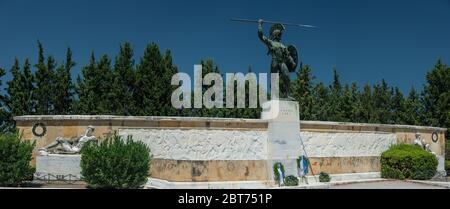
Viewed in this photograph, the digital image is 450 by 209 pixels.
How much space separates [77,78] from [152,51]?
4.91m

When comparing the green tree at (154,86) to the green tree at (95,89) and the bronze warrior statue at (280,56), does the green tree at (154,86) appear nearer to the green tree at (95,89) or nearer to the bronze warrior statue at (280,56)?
the green tree at (95,89)

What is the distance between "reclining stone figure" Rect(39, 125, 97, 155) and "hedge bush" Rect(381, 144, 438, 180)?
12043 millimetres

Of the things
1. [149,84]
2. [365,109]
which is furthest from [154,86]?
[365,109]

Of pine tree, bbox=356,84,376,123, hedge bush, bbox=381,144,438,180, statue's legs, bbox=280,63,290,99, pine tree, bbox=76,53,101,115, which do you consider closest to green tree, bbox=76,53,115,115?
pine tree, bbox=76,53,101,115

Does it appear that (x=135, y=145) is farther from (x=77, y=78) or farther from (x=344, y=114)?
(x=344, y=114)

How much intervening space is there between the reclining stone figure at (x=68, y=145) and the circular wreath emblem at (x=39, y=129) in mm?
575

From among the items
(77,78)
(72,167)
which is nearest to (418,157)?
(72,167)

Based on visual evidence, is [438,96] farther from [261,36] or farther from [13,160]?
[13,160]

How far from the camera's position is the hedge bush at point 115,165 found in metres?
14.3

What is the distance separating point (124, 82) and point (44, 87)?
15.4 feet

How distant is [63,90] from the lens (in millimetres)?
30688

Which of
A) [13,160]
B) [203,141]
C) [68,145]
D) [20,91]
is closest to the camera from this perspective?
[13,160]
